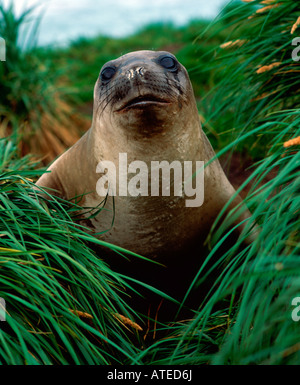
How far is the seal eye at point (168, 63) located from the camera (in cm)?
277

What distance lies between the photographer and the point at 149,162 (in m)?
2.71

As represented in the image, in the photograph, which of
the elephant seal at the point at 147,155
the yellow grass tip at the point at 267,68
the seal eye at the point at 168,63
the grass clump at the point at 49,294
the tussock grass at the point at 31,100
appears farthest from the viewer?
the tussock grass at the point at 31,100

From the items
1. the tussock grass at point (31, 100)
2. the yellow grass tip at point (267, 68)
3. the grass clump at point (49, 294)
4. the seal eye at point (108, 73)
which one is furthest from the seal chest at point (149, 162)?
the tussock grass at point (31, 100)

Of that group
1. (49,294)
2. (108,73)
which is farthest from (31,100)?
(49,294)

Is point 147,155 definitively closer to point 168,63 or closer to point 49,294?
point 168,63

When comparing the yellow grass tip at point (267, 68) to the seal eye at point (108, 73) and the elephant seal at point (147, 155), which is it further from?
the seal eye at point (108, 73)

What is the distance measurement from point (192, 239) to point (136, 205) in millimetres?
414

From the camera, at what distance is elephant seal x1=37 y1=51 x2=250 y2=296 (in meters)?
2.58

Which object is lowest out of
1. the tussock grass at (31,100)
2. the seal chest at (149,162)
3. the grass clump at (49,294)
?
the grass clump at (49,294)

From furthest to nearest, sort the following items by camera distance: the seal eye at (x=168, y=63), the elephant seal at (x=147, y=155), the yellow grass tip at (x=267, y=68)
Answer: the yellow grass tip at (x=267, y=68), the seal eye at (x=168, y=63), the elephant seal at (x=147, y=155)

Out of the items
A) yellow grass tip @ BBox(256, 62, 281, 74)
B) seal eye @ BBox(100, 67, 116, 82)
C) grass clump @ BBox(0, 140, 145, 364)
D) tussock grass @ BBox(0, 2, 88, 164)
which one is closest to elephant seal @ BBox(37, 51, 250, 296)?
seal eye @ BBox(100, 67, 116, 82)

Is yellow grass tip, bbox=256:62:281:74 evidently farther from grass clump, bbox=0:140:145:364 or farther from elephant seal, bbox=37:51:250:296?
grass clump, bbox=0:140:145:364

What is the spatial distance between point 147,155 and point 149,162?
4 cm

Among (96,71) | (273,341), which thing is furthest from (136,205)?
(96,71)
